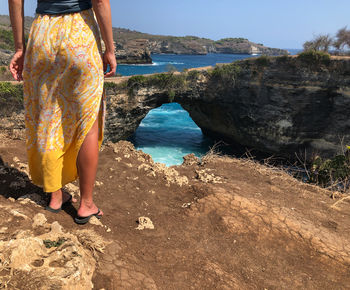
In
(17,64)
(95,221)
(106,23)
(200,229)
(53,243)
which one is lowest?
(200,229)

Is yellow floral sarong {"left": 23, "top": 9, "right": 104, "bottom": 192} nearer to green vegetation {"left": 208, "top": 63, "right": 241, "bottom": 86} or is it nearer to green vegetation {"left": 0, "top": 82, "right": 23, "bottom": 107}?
green vegetation {"left": 0, "top": 82, "right": 23, "bottom": 107}

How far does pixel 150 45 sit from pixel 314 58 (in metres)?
104

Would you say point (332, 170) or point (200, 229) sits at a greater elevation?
point (200, 229)

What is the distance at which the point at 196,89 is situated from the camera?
1825 centimetres

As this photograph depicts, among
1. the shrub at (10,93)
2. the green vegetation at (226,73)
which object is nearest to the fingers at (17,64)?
the shrub at (10,93)

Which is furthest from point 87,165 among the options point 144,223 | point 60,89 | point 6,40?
point 6,40

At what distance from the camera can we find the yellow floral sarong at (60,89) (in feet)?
6.63

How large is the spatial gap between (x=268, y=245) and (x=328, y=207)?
145 centimetres

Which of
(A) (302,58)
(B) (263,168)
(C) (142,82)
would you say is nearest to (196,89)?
(C) (142,82)

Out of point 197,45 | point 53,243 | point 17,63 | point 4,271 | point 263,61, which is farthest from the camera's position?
point 197,45

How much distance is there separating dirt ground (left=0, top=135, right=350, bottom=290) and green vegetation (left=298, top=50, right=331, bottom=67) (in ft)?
49.9

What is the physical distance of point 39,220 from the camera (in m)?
2.07

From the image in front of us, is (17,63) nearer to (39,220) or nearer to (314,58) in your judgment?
(39,220)

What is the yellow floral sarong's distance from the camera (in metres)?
2.02
